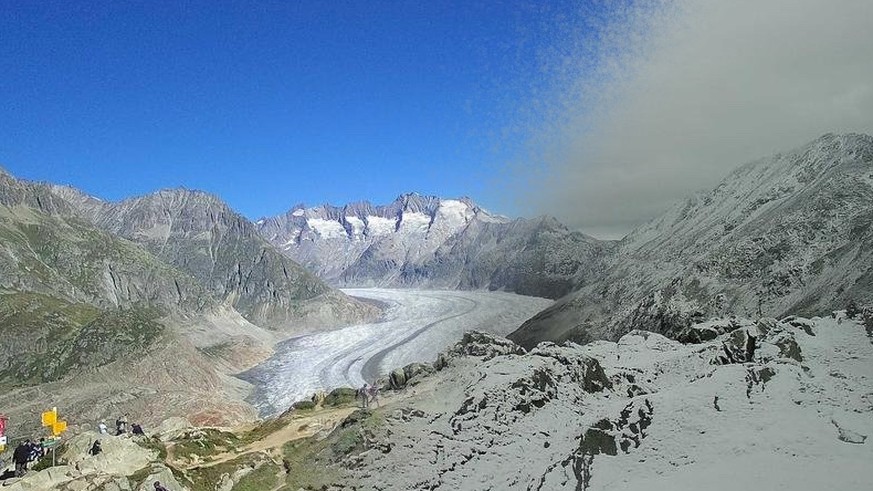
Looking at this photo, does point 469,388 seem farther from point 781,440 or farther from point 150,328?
point 150,328

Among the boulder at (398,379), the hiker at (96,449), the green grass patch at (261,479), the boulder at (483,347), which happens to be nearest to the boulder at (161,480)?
the hiker at (96,449)

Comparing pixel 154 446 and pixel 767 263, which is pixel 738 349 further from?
pixel 767 263

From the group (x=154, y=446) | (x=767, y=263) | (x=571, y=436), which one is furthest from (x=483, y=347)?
(x=767, y=263)

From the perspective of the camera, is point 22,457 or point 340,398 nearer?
point 22,457

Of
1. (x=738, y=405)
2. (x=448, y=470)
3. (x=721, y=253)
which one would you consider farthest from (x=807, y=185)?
(x=448, y=470)

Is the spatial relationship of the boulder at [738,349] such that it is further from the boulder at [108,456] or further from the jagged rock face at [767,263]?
the boulder at [108,456]

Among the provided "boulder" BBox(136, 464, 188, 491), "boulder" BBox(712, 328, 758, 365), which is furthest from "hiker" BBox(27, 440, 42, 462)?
"boulder" BBox(712, 328, 758, 365)

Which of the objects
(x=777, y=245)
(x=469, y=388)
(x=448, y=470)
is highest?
(x=777, y=245)
